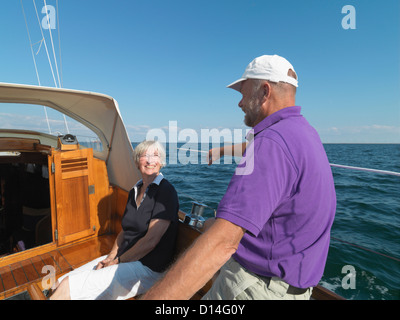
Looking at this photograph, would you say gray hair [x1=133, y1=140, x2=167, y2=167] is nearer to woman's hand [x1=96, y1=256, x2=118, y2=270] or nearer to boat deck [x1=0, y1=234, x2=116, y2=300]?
woman's hand [x1=96, y1=256, x2=118, y2=270]

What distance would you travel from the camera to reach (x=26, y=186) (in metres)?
3.86

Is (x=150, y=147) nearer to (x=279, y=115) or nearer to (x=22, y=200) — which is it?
(x=279, y=115)

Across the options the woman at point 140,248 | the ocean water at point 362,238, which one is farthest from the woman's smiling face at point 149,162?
the ocean water at point 362,238

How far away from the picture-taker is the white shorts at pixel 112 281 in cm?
161

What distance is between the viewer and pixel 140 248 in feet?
5.97

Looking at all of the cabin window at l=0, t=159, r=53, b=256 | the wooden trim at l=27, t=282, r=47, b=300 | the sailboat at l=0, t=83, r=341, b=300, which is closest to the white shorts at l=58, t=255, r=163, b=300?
the wooden trim at l=27, t=282, r=47, b=300

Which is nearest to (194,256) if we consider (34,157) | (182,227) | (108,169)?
(182,227)

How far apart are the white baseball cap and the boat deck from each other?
2.71m

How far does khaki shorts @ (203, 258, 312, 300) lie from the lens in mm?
917

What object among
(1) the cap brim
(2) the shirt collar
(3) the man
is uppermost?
(1) the cap brim

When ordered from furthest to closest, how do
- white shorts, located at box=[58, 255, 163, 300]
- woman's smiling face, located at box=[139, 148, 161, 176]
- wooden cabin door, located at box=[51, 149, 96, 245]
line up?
1. wooden cabin door, located at box=[51, 149, 96, 245]
2. woman's smiling face, located at box=[139, 148, 161, 176]
3. white shorts, located at box=[58, 255, 163, 300]

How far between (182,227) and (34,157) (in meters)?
2.93
